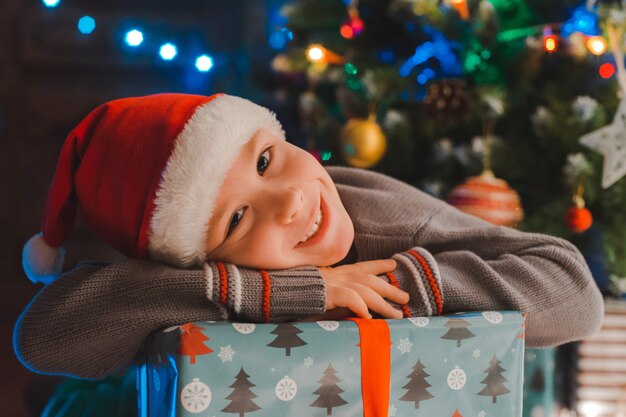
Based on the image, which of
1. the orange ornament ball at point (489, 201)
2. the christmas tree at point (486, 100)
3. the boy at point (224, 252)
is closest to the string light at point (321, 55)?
the christmas tree at point (486, 100)

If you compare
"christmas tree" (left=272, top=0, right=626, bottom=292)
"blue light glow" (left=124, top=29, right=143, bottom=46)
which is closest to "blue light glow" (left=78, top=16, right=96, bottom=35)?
"blue light glow" (left=124, top=29, right=143, bottom=46)

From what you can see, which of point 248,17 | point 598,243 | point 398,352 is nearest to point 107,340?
point 398,352

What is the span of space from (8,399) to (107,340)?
1.27 meters

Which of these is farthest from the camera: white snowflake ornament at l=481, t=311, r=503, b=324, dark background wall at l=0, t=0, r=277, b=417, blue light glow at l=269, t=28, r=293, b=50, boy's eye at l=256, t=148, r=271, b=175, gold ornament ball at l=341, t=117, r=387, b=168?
dark background wall at l=0, t=0, r=277, b=417

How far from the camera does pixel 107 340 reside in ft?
2.16

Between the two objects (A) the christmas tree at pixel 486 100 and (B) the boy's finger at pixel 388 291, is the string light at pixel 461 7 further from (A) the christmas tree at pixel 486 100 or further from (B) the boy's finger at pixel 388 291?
(B) the boy's finger at pixel 388 291

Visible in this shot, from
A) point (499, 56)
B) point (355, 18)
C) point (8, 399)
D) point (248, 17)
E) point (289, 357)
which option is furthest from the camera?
point (248, 17)

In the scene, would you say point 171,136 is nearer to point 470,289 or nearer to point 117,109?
point 117,109

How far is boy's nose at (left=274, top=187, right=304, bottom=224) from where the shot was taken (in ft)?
2.38

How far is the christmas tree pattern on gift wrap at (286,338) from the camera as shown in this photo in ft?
2.00

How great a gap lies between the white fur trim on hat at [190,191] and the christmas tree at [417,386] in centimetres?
26

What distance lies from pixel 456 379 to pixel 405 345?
7cm

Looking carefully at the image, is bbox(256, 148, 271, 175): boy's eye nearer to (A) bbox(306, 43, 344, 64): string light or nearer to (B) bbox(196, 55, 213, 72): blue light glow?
(A) bbox(306, 43, 344, 64): string light

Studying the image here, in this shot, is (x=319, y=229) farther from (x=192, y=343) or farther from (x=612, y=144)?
(x=612, y=144)
